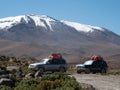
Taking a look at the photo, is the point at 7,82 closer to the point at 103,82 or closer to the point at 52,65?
the point at 103,82

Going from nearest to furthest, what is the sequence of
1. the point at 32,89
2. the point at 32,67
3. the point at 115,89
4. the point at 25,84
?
the point at 32,89
the point at 25,84
the point at 115,89
the point at 32,67

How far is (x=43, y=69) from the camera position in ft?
151

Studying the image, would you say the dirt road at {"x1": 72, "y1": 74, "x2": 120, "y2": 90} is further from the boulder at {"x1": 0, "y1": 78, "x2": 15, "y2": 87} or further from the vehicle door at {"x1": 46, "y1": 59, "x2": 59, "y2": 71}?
the vehicle door at {"x1": 46, "y1": 59, "x2": 59, "y2": 71}

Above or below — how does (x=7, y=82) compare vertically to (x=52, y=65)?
below

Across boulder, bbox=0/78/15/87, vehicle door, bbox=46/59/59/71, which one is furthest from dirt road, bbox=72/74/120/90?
vehicle door, bbox=46/59/59/71

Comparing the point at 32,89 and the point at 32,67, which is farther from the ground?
the point at 32,67

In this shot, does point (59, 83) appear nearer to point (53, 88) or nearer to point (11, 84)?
→ point (53, 88)

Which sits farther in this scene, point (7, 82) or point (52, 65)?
point (52, 65)

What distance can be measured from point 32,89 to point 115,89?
5.49 meters

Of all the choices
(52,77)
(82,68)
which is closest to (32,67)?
(82,68)

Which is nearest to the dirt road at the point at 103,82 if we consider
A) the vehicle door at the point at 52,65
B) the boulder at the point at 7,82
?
the boulder at the point at 7,82

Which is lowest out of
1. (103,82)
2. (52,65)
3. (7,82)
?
(103,82)

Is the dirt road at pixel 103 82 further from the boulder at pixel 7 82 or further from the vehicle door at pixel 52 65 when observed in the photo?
the vehicle door at pixel 52 65

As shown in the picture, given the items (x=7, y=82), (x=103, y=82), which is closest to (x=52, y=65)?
(x=103, y=82)
